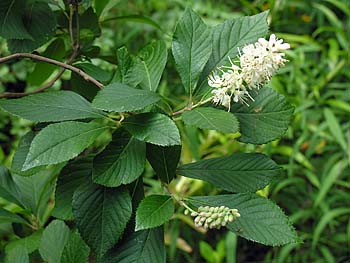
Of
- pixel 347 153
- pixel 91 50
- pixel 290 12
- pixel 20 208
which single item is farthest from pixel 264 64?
pixel 290 12

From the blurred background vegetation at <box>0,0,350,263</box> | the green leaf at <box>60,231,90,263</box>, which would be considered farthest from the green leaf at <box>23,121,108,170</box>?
the blurred background vegetation at <box>0,0,350,263</box>

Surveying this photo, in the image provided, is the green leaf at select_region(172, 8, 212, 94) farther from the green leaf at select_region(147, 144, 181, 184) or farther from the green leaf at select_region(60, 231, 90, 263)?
the green leaf at select_region(60, 231, 90, 263)

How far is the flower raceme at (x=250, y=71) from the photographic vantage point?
54cm

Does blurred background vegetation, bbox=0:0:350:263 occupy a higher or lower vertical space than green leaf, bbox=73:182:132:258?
lower

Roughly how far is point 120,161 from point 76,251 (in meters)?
0.12

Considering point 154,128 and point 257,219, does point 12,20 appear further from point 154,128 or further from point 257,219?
point 257,219

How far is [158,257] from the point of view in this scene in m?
0.57

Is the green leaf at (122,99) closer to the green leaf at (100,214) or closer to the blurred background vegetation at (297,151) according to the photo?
the green leaf at (100,214)

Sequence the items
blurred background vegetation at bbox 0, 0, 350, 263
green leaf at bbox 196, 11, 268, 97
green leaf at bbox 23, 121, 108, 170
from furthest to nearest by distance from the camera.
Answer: blurred background vegetation at bbox 0, 0, 350, 263 → green leaf at bbox 196, 11, 268, 97 → green leaf at bbox 23, 121, 108, 170

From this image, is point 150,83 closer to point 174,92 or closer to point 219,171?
point 219,171

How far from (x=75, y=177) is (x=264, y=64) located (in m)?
0.25

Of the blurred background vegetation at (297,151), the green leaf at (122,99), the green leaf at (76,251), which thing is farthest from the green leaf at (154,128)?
the blurred background vegetation at (297,151)

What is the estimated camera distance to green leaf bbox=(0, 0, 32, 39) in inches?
25.3

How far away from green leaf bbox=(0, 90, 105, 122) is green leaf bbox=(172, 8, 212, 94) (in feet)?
0.35
